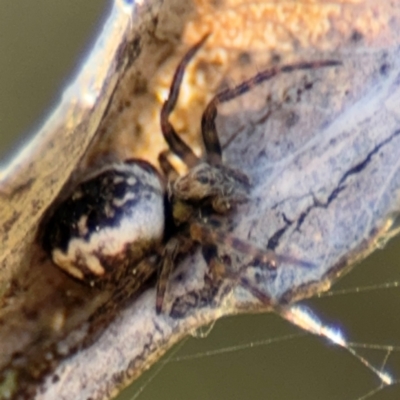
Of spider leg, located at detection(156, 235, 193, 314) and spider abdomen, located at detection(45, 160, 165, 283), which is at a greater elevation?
spider abdomen, located at detection(45, 160, 165, 283)

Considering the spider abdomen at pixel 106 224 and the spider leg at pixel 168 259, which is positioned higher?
the spider abdomen at pixel 106 224

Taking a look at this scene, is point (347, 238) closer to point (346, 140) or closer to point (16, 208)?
point (346, 140)

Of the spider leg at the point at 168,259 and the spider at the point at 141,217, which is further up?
the spider at the point at 141,217
